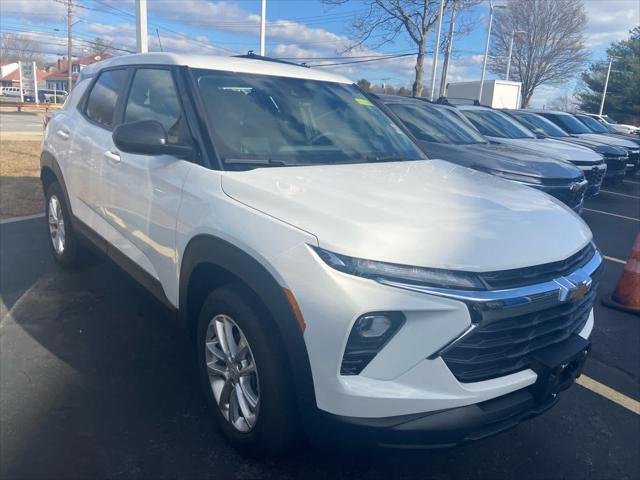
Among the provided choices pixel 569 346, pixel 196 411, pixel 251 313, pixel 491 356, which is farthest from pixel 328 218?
pixel 196 411

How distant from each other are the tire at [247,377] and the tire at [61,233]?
239cm

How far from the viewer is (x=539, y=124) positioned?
43.3 feet

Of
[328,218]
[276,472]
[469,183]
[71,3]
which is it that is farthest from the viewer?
[71,3]

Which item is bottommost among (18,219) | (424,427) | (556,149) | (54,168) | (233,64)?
(18,219)

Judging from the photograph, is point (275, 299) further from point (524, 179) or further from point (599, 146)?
point (599, 146)

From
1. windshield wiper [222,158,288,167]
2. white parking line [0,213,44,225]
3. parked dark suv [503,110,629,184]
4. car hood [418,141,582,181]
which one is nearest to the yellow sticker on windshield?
windshield wiper [222,158,288,167]

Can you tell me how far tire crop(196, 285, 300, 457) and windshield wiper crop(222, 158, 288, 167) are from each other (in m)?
0.64

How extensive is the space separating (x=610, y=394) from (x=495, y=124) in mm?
7966

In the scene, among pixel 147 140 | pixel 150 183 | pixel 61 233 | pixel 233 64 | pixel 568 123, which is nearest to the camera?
pixel 147 140

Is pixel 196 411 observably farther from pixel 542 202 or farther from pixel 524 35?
pixel 524 35

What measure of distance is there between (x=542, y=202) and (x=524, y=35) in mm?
43344

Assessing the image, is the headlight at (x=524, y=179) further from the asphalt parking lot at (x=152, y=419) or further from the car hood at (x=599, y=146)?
the car hood at (x=599, y=146)

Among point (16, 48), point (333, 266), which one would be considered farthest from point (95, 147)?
point (16, 48)

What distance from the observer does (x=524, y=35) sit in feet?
135
